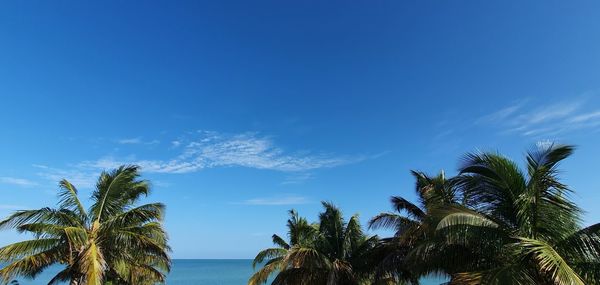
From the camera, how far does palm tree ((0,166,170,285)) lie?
43.5ft

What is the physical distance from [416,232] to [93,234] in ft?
35.0

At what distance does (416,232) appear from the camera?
14.7m

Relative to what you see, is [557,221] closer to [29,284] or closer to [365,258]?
[365,258]

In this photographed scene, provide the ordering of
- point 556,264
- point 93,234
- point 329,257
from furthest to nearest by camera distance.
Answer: point 329,257 < point 93,234 < point 556,264

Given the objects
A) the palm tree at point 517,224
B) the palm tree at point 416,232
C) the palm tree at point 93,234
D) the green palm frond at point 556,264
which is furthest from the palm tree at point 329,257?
the green palm frond at point 556,264

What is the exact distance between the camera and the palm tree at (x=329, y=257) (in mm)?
18469

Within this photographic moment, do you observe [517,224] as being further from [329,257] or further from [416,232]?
[329,257]

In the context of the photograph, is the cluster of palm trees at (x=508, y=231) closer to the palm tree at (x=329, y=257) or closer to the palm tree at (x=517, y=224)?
the palm tree at (x=517, y=224)

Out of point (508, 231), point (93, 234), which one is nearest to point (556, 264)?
point (508, 231)

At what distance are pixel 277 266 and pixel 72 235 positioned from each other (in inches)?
381

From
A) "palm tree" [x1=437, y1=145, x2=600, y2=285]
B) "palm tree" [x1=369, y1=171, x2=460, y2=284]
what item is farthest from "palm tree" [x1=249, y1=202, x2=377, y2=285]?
"palm tree" [x1=437, y1=145, x2=600, y2=285]

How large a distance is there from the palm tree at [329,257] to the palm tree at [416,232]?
2.26 meters

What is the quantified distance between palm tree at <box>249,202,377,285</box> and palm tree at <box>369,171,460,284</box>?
226cm

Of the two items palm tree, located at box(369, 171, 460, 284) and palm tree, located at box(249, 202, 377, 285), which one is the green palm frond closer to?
palm tree, located at box(369, 171, 460, 284)
